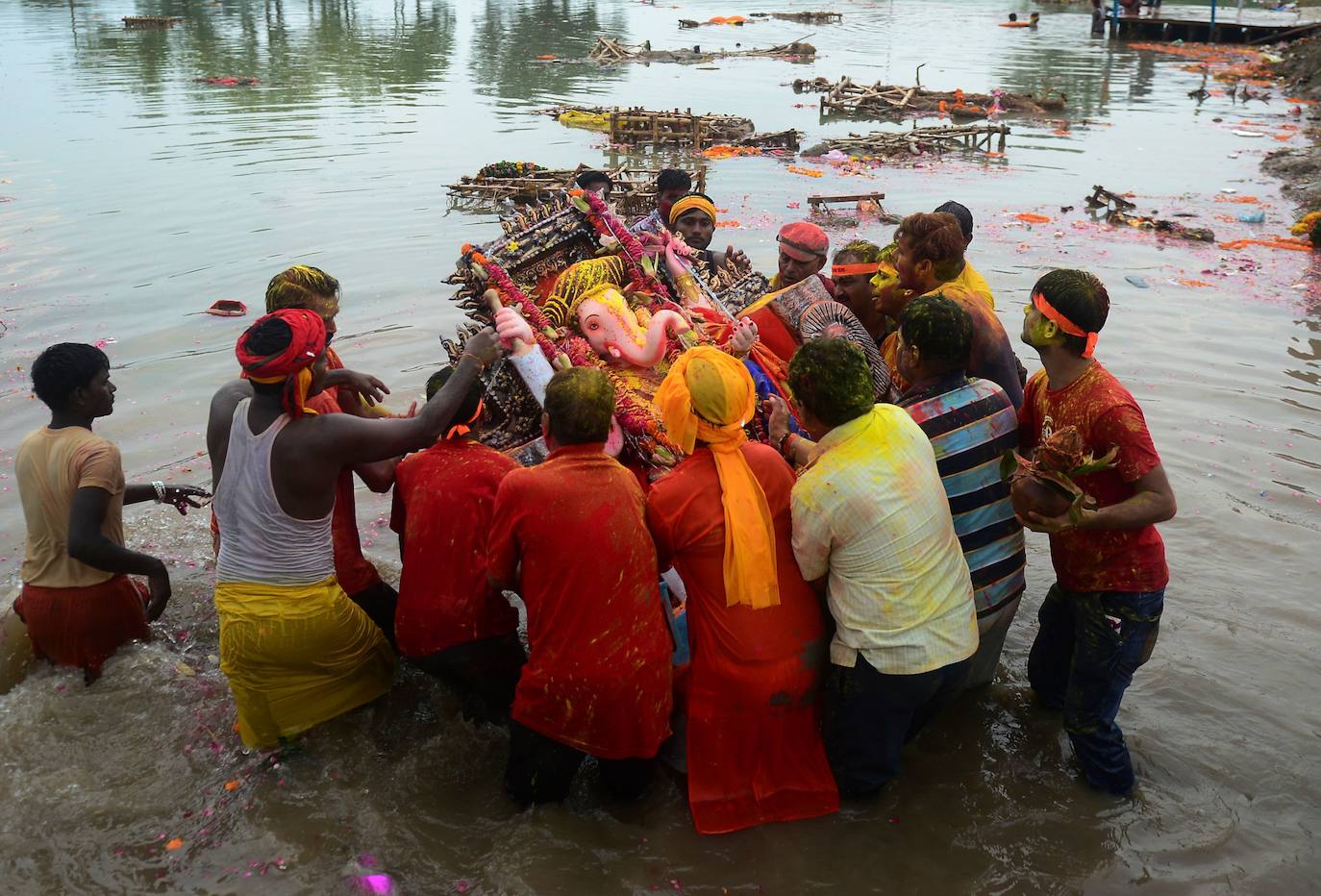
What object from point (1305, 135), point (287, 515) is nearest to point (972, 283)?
point (287, 515)

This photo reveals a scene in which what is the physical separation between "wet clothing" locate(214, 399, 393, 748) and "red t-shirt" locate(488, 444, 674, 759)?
86 cm

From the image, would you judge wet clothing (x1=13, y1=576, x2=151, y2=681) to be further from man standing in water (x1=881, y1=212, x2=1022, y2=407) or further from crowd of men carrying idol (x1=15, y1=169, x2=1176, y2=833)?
man standing in water (x1=881, y1=212, x2=1022, y2=407)

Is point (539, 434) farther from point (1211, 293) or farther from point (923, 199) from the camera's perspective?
point (923, 199)

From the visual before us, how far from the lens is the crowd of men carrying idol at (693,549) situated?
3381 millimetres

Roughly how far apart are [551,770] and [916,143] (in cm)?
2174

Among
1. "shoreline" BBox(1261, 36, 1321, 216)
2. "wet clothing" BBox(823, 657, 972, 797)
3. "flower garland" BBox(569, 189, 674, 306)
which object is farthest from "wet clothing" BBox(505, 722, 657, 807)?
"shoreline" BBox(1261, 36, 1321, 216)

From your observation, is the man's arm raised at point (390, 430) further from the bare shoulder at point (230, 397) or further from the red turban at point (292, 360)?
the bare shoulder at point (230, 397)

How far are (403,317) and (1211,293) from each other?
384 inches

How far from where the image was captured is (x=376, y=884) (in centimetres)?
356

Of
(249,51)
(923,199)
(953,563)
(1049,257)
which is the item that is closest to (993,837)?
(953,563)

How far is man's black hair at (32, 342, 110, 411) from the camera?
407 cm

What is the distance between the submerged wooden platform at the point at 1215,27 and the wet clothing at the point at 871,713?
146 ft

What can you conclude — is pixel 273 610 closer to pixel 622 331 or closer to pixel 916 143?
pixel 622 331

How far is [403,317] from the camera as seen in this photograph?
10969 millimetres
